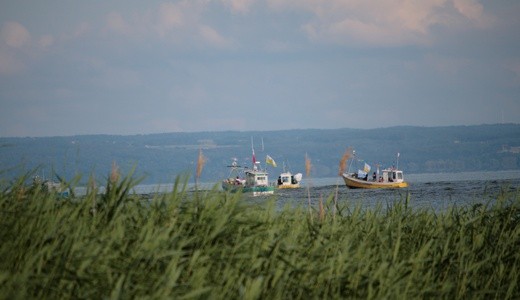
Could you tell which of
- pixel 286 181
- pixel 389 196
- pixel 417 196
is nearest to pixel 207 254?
pixel 417 196

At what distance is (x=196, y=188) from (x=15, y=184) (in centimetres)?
224

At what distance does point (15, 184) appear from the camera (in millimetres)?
11211

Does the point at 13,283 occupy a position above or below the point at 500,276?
above

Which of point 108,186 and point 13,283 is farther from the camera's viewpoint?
point 108,186

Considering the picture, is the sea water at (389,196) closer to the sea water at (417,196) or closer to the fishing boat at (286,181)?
the sea water at (417,196)

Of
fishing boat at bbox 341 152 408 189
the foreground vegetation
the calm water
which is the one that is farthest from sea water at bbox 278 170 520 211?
fishing boat at bbox 341 152 408 189

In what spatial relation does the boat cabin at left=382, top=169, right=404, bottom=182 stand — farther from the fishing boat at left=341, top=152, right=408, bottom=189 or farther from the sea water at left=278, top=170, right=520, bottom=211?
the sea water at left=278, top=170, right=520, bottom=211

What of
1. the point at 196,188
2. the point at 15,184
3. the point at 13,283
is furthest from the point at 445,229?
the point at 13,283

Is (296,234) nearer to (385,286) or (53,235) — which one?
(385,286)

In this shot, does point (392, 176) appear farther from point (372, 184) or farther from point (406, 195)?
point (406, 195)

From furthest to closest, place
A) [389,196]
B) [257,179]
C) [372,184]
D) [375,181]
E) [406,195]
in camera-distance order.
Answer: [375,181] → [372,184] → [257,179] → [389,196] → [406,195]

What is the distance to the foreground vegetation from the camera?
8.87 metres

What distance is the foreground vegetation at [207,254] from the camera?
8.87m

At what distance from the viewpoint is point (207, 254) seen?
10328 mm
